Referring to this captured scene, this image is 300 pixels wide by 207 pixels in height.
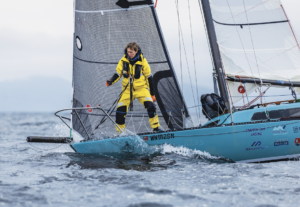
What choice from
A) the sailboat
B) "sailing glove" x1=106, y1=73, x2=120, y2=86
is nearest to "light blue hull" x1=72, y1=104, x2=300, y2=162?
the sailboat

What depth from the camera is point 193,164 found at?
16.1ft

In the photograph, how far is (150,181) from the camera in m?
3.86

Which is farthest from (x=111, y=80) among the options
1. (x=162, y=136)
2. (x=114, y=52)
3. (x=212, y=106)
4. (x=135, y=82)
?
(x=212, y=106)

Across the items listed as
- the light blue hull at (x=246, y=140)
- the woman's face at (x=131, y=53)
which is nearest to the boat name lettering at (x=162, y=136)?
the light blue hull at (x=246, y=140)

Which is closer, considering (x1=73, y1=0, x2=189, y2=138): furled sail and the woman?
the woman

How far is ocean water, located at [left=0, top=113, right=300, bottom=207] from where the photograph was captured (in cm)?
318

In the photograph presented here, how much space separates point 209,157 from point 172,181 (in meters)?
1.43

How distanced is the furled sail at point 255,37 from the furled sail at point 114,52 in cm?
130

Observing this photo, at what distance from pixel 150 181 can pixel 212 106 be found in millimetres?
2873

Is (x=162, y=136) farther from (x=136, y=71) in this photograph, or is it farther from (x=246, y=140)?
(x=246, y=140)

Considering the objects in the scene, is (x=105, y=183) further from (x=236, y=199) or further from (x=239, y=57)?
(x=239, y=57)

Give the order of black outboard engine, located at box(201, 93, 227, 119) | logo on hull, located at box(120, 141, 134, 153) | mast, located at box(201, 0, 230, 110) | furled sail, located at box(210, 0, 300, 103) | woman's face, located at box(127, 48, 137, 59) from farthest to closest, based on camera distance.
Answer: furled sail, located at box(210, 0, 300, 103), mast, located at box(201, 0, 230, 110), black outboard engine, located at box(201, 93, 227, 119), woman's face, located at box(127, 48, 137, 59), logo on hull, located at box(120, 141, 134, 153)

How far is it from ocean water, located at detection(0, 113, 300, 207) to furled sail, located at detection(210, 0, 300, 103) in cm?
248

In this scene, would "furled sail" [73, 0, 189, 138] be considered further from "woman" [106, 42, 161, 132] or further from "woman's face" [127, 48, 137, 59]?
"woman's face" [127, 48, 137, 59]
